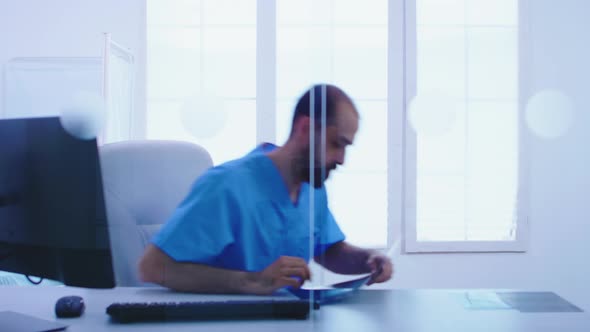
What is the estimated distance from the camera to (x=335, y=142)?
1.21 metres

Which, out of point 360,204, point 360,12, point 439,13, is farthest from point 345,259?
point 439,13

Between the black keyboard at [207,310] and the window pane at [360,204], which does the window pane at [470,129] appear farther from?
the black keyboard at [207,310]

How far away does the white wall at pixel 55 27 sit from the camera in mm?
2646

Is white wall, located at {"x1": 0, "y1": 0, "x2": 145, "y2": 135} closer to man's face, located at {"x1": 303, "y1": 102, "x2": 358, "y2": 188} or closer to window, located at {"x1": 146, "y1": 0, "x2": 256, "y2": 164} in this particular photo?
window, located at {"x1": 146, "y1": 0, "x2": 256, "y2": 164}

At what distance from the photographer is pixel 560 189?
6.43 ft

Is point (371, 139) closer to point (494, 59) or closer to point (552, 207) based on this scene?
point (494, 59)

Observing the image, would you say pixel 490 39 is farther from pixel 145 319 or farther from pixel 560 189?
pixel 145 319

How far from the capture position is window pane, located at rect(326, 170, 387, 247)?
1414mm

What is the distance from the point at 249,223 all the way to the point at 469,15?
4.42ft

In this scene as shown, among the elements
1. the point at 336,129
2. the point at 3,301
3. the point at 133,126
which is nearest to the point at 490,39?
the point at 336,129

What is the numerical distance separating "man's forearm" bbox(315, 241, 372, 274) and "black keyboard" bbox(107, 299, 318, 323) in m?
0.35

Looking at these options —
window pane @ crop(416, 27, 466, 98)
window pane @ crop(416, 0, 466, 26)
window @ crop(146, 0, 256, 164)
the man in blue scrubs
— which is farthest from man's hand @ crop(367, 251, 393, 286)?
window pane @ crop(416, 0, 466, 26)

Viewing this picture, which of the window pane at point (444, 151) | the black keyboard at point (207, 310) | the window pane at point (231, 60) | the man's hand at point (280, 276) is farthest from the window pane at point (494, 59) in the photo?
the black keyboard at point (207, 310)

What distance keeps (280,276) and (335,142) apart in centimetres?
33
